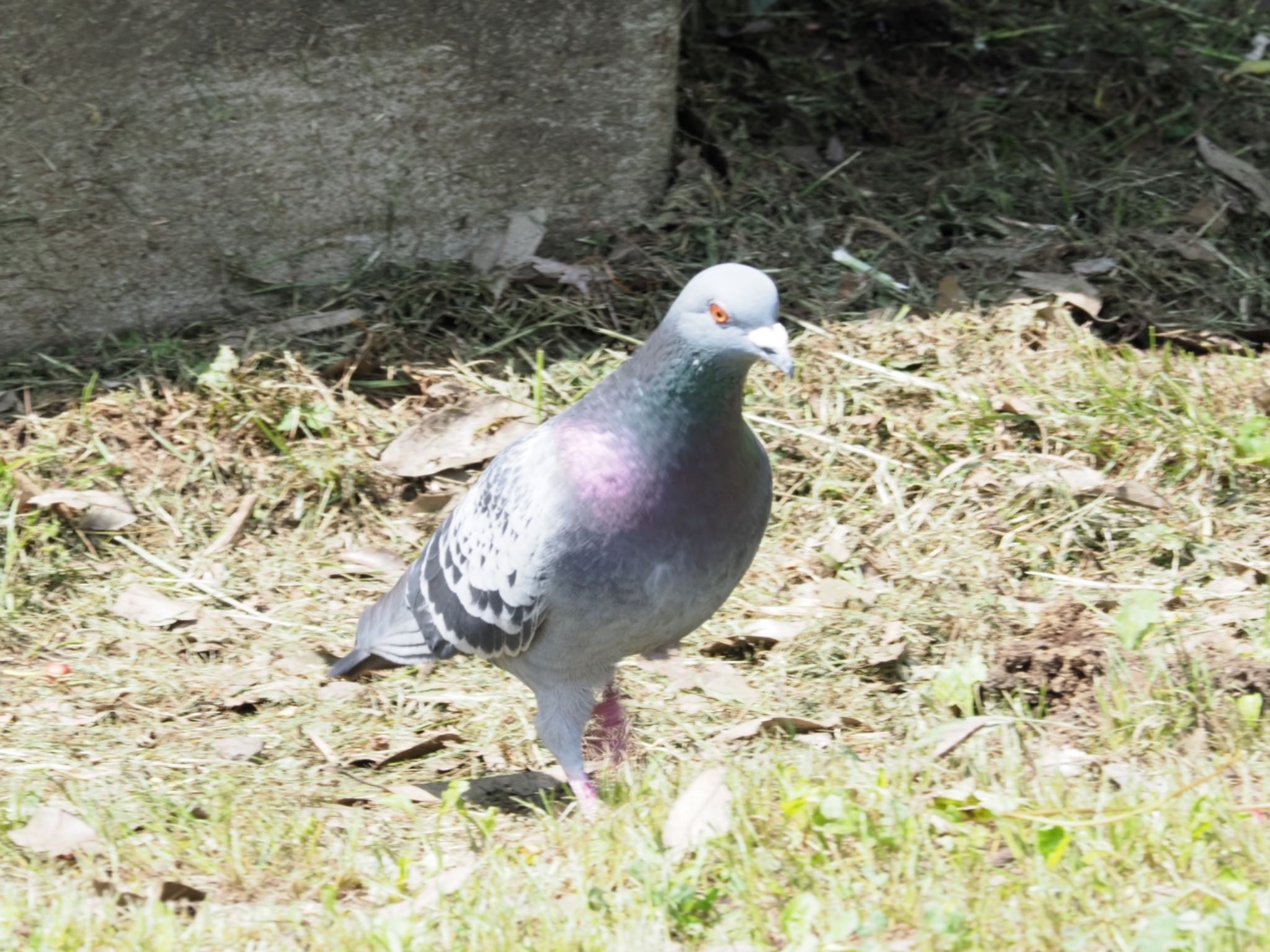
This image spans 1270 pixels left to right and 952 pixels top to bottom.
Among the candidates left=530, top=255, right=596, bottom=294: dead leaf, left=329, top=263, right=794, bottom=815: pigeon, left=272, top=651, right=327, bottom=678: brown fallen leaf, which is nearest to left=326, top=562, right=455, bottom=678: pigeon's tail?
left=329, top=263, right=794, bottom=815: pigeon

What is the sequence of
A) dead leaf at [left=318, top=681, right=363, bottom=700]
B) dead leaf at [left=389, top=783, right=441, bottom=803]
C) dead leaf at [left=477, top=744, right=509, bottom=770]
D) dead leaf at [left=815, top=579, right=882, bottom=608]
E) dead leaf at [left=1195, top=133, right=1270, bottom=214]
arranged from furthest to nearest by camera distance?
dead leaf at [left=1195, top=133, right=1270, bottom=214] → dead leaf at [left=815, top=579, right=882, bottom=608] → dead leaf at [left=318, top=681, right=363, bottom=700] → dead leaf at [left=477, top=744, right=509, bottom=770] → dead leaf at [left=389, top=783, right=441, bottom=803]

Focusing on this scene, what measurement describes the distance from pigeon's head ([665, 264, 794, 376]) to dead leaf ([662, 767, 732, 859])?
0.80 m

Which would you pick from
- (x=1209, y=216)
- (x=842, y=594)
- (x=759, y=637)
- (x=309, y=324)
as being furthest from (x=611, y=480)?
(x=1209, y=216)

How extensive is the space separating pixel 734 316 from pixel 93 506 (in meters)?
2.33

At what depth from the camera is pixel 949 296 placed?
5.09 m

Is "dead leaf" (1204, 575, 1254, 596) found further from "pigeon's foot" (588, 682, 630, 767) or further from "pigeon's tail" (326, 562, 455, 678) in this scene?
"pigeon's tail" (326, 562, 455, 678)

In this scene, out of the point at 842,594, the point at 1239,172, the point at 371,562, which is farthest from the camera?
the point at 1239,172

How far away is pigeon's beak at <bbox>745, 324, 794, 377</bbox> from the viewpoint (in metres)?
2.88

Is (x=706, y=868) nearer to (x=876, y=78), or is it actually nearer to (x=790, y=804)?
(x=790, y=804)

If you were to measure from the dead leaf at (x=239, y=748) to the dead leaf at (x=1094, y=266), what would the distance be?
306 centimetres

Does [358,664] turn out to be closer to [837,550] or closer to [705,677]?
[705,677]

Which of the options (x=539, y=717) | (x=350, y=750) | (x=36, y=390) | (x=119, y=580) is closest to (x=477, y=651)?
(x=539, y=717)

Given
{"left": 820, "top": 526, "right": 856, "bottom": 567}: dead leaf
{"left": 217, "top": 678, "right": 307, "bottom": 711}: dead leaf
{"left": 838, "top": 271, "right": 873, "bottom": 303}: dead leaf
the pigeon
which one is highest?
the pigeon

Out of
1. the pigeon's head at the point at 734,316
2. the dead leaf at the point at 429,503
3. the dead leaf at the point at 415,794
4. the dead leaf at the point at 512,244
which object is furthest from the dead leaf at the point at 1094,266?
the dead leaf at the point at 415,794
